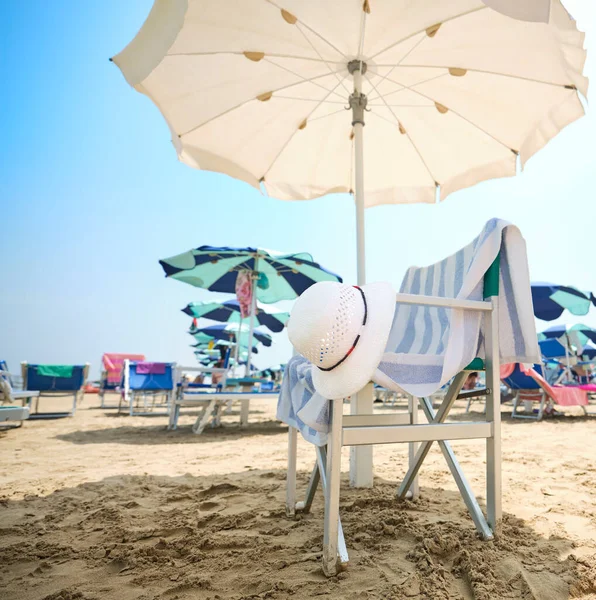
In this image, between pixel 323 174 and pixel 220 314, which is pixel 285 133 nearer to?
pixel 323 174

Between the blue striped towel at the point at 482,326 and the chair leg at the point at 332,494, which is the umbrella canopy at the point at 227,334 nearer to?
the blue striped towel at the point at 482,326

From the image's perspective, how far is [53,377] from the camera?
6.79m

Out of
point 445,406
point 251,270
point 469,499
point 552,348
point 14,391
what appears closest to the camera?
point 469,499

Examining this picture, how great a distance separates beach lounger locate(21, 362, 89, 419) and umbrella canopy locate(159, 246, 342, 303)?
2.50m

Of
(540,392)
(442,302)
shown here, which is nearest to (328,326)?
(442,302)

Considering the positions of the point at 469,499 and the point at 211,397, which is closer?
the point at 469,499

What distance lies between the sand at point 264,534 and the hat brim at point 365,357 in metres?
0.60

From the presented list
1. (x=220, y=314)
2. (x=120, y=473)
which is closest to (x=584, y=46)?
(x=120, y=473)

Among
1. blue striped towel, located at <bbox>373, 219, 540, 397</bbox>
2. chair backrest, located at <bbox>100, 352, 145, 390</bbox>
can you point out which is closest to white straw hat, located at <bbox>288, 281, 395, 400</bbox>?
blue striped towel, located at <bbox>373, 219, 540, 397</bbox>

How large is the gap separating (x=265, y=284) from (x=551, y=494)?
20.2ft

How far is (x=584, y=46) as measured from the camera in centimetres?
259

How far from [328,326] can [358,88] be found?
2361 millimetres

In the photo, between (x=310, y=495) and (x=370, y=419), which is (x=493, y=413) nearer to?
(x=370, y=419)

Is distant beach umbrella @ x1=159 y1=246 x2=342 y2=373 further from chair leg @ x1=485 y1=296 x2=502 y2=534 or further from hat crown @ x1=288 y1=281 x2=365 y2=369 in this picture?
hat crown @ x1=288 y1=281 x2=365 y2=369
